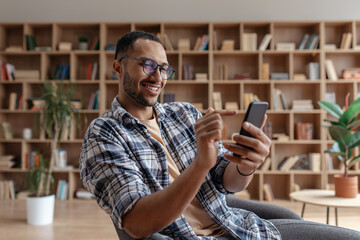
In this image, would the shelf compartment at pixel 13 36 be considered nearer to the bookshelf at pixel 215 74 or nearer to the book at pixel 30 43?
the bookshelf at pixel 215 74

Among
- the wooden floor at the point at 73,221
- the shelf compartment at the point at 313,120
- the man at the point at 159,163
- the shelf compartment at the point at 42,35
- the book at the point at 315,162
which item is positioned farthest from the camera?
the shelf compartment at the point at 42,35

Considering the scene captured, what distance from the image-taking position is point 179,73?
4.23 meters

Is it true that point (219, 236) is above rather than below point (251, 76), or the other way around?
below

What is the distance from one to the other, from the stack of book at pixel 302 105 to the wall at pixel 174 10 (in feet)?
3.78

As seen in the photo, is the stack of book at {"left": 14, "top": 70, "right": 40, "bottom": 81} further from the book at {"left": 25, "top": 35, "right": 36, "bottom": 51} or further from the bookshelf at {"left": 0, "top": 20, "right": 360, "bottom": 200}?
the book at {"left": 25, "top": 35, "right": 36, "bottom": 51}

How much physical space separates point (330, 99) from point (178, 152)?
367cm

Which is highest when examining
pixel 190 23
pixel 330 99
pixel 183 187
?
pixel 190 23

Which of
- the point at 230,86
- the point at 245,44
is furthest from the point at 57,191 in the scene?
the point at 245,44

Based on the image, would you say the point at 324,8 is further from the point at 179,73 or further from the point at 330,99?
Answer: the point at 179,73

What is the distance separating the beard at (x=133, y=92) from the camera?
1246 millimetres

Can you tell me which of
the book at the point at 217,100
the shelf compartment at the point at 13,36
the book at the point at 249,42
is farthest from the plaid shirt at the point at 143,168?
the shelf compartment at the point at 13,36

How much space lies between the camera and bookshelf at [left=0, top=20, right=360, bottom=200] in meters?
4.18

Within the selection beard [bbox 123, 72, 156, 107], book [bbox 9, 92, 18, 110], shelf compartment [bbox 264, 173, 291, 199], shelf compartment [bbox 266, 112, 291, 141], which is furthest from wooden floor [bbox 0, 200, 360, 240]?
beard [bbox 123, 72, 156, 107]

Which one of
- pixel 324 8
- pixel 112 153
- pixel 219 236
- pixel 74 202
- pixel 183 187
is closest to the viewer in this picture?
pixel 183 187
